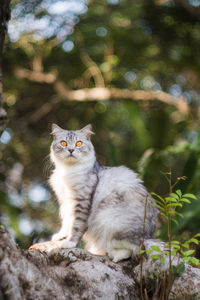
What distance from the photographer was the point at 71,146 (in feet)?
13.9

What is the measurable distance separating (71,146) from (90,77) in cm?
481

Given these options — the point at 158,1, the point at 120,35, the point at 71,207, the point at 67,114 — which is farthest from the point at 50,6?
the point at 71,207

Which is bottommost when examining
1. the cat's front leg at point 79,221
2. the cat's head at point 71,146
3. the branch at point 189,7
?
the cat's front leg at point 79,221

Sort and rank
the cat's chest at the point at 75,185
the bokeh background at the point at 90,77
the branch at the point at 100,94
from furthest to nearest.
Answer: the branch at the point at 100,94 < the bokeh background at the point at 90,77 < the cat's chest at the point at 75,185

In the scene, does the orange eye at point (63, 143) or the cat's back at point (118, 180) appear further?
the orange eye at point (63, 143)

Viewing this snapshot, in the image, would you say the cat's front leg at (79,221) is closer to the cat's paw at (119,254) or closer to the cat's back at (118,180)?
the cat's back at (118,180)

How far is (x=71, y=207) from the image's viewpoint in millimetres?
4070

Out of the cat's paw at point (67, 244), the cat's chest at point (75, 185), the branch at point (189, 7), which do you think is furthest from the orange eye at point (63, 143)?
the branch at point (189, 7)

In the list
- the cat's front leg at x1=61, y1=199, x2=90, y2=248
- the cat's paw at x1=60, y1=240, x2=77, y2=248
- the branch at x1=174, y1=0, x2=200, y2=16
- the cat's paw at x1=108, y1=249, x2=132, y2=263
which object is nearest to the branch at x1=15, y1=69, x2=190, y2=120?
the branch at x1=174, y1=0, x2=200, y2=16

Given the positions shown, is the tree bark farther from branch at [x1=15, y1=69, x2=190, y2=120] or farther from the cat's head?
branch at [x1=15, y1=69, x2=190, y2=120]

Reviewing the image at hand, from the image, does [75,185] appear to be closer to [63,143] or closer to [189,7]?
[63,143]

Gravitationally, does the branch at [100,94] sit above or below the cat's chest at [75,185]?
below

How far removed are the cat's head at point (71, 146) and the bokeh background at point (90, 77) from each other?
240 cm

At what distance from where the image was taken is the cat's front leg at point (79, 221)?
3887 millimetres
